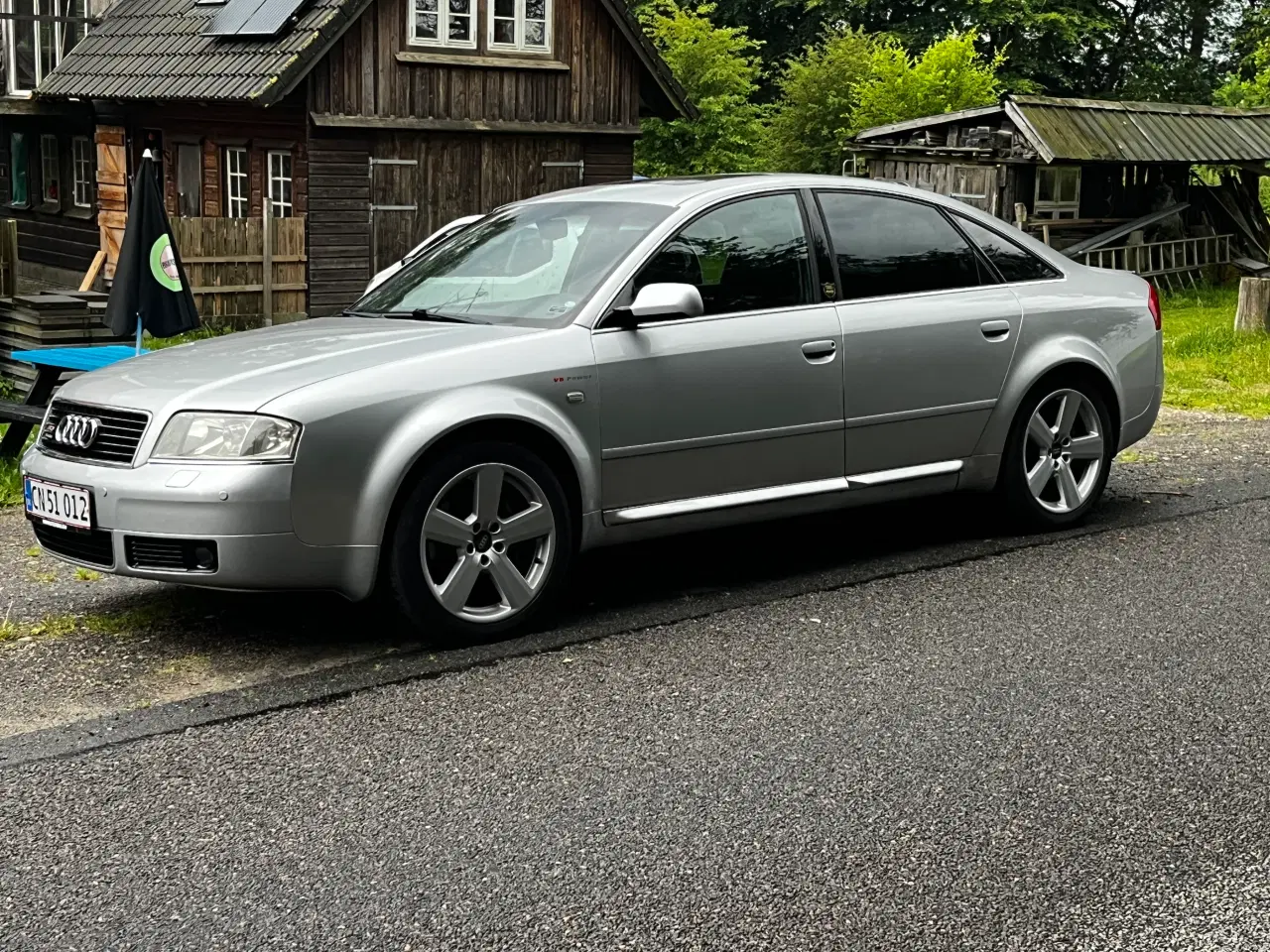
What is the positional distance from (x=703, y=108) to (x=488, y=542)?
37009 millimetres

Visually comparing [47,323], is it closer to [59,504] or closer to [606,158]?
[59,504]

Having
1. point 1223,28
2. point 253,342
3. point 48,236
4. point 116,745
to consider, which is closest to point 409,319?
point 253,342

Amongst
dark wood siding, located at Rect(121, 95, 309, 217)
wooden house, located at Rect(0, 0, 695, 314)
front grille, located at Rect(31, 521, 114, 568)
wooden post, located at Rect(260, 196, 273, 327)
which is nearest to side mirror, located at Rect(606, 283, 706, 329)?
front grille, located at Rect(31, 521, 114, 568)

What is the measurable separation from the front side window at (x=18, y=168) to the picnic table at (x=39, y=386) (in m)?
22.8

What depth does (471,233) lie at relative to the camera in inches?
297

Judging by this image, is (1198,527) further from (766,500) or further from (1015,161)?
(1015,161)

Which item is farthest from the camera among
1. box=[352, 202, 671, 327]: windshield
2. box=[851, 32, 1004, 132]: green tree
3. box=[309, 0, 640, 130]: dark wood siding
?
box=[851, 32, 1004, 132]: green tree

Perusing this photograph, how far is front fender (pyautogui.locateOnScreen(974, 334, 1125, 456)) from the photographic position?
25.0 ft

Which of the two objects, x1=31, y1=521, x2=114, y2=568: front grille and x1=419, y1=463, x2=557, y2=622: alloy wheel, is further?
x1=419, y1=463, x2=557, y2=622: alloy wheel

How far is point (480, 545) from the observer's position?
20.0ft

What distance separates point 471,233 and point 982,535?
2721mm

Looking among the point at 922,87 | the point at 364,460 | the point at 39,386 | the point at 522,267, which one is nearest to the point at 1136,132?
the point at 922,87

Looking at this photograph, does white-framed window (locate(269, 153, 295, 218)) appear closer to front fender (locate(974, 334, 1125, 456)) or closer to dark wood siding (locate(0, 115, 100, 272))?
dark wood siding (locate(0, 115, 100, 272))

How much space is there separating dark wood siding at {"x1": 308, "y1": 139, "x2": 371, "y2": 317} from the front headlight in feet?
56.5
